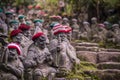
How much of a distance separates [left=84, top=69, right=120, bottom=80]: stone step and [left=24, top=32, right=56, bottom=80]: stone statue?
6.15ft

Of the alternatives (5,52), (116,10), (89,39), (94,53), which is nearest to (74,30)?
(89,39)

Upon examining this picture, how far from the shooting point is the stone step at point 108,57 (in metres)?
15.9

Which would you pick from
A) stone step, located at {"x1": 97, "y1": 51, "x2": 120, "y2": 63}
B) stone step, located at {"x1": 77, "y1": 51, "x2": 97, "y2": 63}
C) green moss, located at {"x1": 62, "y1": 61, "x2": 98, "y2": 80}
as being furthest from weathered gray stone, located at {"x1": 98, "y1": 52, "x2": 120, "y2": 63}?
green moss, located at {"x1": 62, "y1": 61, "x2": 98, "y2": 80}

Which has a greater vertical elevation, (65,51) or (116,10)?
(116,10)

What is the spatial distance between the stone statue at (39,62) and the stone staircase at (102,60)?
192 cm

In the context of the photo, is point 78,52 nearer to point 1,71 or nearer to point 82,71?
point 82,71

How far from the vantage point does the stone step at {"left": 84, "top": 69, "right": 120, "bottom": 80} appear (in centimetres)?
1355

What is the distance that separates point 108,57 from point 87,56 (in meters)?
0.88

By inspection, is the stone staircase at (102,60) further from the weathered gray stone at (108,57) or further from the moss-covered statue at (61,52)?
the moss-covered statue at (61,52)

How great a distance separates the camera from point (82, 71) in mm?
13414

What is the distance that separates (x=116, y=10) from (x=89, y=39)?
650 cm

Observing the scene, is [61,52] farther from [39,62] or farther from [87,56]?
[87,56]

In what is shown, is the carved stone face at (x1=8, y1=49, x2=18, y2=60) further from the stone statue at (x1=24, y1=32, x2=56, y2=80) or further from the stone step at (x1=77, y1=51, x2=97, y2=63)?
the stone step at (x1=77, y1=51, x2=97, y2=63)

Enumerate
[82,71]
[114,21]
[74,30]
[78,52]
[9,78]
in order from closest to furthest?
1. [9,78]
2. [82,71]
3. [78,52]
4. [74,30]
5. [114,21]
